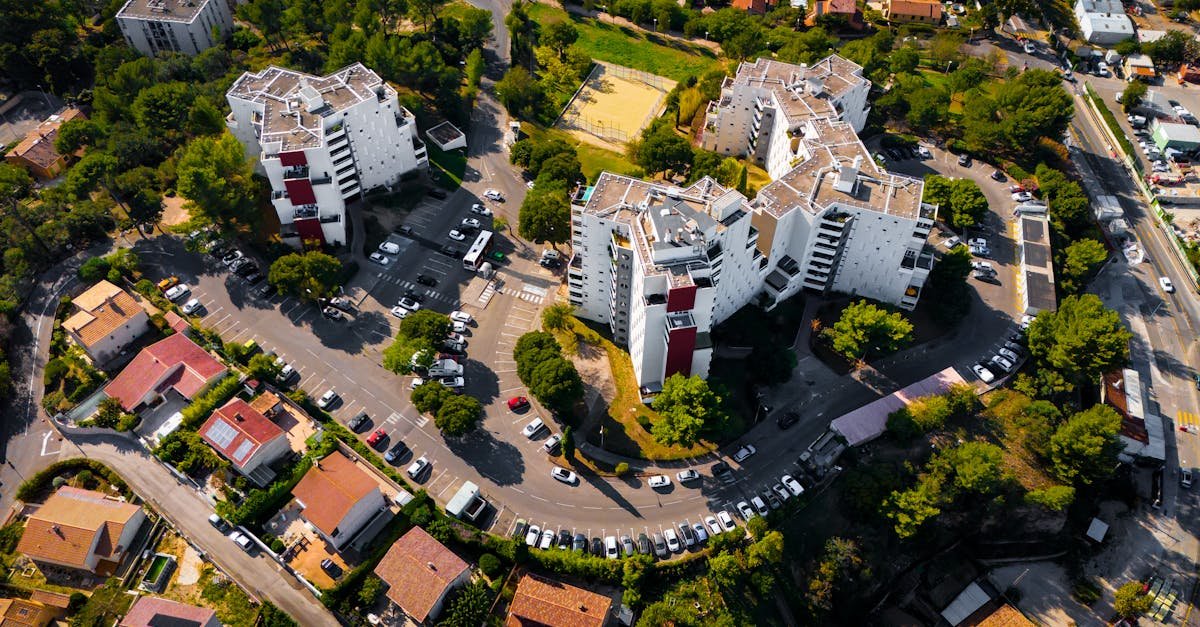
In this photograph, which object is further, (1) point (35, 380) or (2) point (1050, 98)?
(2) point (1050, 98)

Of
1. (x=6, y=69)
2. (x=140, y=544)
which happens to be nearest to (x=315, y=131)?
(x=140, y=544)

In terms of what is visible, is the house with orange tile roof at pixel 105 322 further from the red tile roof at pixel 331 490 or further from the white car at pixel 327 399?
the red tile roof at pixel 331 490

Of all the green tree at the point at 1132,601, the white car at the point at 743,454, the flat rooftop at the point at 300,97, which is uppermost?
the flat rooftop at the point at 300,97

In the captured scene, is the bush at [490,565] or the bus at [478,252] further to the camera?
the bus at [478,252]

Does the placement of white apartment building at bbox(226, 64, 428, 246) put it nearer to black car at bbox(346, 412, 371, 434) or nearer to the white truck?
black car at bbox(346, 412, 371, 434)

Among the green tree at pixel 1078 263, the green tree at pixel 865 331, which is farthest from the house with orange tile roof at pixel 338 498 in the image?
the green tree at pixel 1078 263

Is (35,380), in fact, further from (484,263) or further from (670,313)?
(670,313)

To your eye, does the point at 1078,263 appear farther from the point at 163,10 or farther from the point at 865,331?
the point at 163,10
